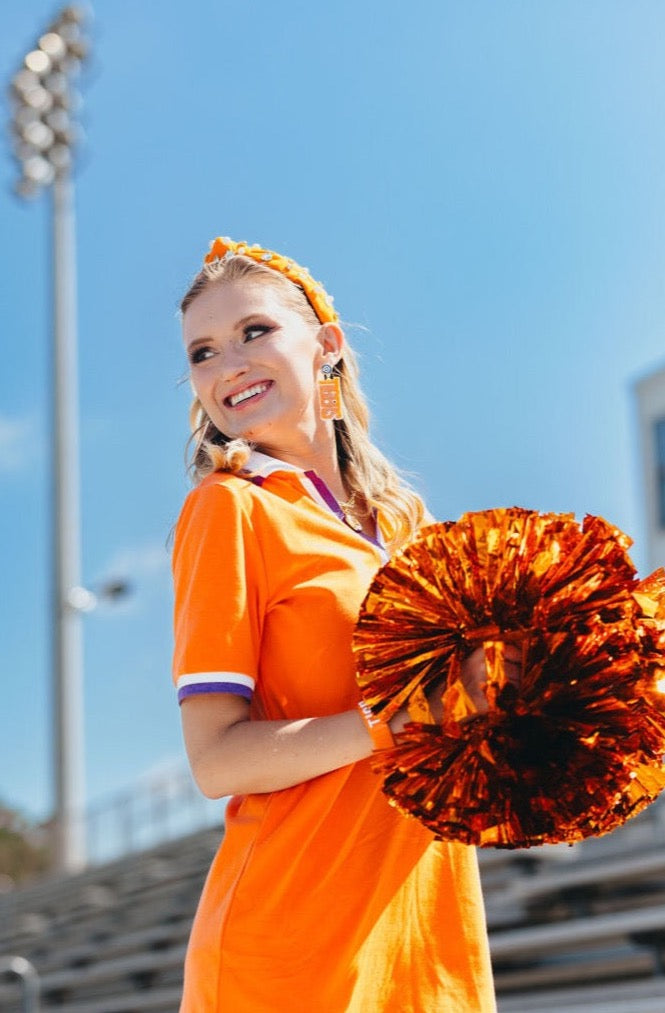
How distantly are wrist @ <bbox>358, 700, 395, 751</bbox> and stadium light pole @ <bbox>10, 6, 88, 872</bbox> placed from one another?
12.8 m

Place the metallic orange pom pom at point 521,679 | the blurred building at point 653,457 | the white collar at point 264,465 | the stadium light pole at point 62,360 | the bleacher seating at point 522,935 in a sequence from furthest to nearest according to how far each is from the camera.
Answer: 1. the blurred building at point 653,457
2. the stadium light pole at point 62,360
3. the bleacher seating at point 522,935
4. the white collar at point 264,465
5. the metallic orange pom pom at point 521,679

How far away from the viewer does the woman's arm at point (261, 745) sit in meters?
1.43

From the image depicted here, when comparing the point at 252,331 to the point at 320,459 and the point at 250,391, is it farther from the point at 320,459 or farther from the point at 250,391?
the point at 320,459

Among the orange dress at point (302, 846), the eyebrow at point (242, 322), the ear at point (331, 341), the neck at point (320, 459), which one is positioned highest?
the ear at point (331, 341)

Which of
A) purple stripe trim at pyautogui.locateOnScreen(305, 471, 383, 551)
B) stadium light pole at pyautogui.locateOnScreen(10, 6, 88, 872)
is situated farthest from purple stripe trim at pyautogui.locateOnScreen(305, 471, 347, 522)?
stadium light pole at pyautogui.locateOnScreen(10, 6, 88, 872)

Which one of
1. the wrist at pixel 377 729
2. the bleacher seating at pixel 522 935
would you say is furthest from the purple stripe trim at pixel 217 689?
the bleacher seating at pixel 522 935

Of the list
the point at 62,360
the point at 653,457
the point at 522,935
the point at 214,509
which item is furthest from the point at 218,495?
the point at 653,457

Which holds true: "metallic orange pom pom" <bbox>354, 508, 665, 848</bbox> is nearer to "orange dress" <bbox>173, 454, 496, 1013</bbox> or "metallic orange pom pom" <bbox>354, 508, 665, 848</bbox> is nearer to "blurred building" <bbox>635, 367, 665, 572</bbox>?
"orange dress" <bbox>173, 454, 496, 1013</bbox>

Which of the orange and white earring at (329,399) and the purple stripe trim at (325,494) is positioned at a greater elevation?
the orange and white earring at (329,399)

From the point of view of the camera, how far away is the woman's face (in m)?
1.75

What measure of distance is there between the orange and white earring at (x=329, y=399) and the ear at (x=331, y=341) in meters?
0.06

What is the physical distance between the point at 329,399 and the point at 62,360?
46.7ft

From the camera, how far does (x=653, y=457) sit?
65.2 ft

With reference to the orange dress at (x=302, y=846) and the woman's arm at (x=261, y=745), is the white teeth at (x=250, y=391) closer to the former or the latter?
the orange dress at (x=302, y=846)
